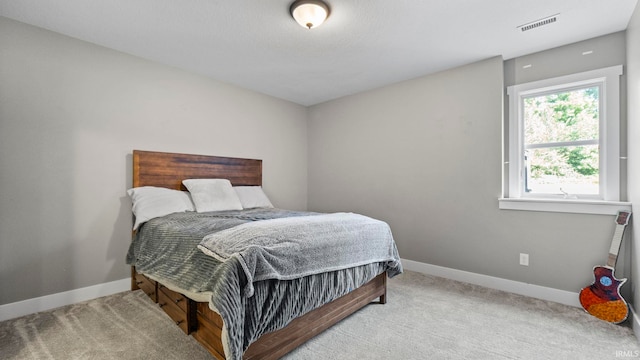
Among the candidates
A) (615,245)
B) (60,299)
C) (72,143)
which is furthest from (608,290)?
(72,143)

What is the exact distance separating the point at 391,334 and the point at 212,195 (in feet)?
7.23

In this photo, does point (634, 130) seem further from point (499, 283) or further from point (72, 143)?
point (72, 143)

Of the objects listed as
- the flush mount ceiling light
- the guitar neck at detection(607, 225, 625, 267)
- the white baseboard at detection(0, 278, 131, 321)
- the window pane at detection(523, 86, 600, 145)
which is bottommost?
the white baseboard at detection(0, 278, 131, 321)

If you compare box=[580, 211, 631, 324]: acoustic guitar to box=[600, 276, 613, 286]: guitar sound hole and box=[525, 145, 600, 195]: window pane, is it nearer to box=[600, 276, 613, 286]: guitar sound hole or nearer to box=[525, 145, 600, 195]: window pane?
box=[600, 276, 613, 286]: guitar sound hole

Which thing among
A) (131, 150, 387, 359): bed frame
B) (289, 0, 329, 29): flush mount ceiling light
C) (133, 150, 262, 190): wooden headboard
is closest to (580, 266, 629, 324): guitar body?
(131, 150, 387, 359): bed frame

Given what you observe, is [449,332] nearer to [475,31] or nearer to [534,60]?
[475,31]

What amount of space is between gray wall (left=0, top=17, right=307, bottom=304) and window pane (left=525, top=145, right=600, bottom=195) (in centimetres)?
365

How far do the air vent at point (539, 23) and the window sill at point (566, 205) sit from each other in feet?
4.97

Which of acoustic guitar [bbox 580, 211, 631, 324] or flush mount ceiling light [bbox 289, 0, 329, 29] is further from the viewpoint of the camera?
acoustic guitar [bbox 580, 211, 631, 324]

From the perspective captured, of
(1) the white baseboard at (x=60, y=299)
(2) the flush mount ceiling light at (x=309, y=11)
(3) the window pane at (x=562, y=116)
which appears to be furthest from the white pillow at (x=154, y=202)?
(3) the window pane at (x=562, y=116)

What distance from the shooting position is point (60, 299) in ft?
7.94

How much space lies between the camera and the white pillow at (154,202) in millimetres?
2594

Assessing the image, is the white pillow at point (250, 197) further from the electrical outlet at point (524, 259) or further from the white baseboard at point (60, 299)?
the electrical outlet at point (524, 259)

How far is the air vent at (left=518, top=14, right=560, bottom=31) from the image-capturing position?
Result: 7.24ft
